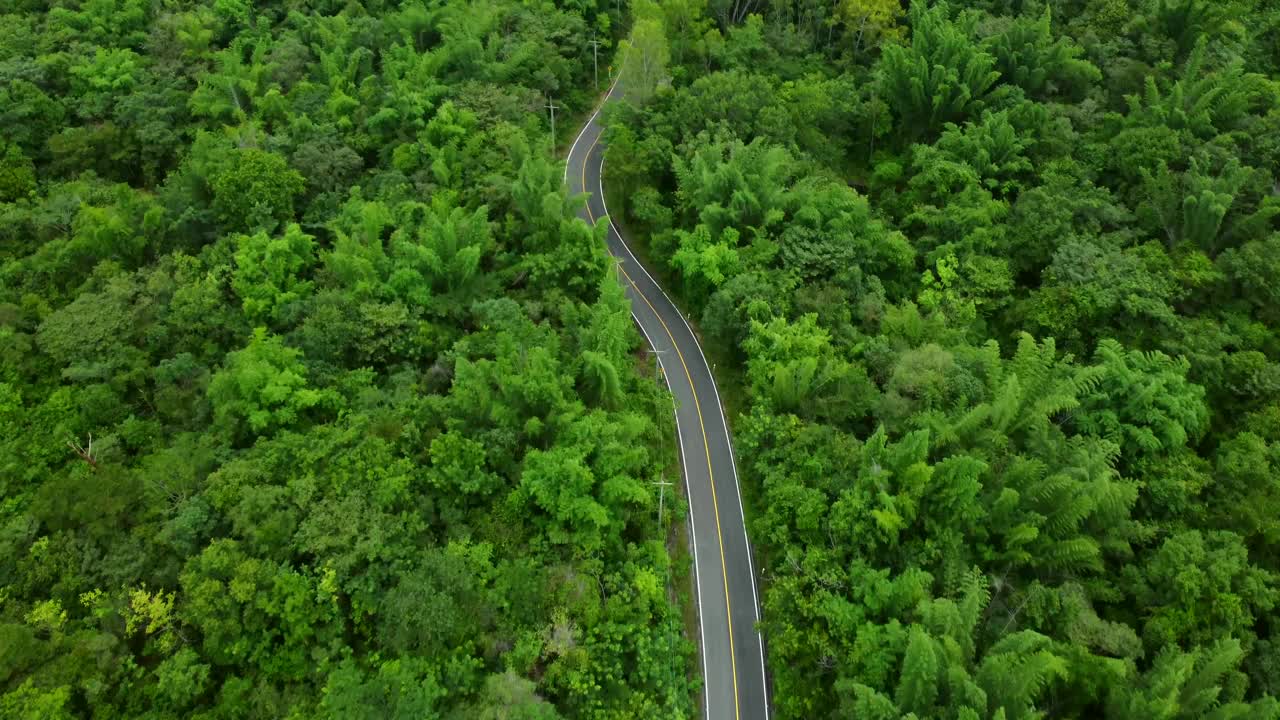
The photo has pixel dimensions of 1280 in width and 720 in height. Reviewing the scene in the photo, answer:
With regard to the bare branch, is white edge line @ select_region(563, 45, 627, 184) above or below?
above

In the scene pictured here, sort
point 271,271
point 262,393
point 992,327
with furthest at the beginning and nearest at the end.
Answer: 1. point 992,327
2. point 271,271
3. point 262,393

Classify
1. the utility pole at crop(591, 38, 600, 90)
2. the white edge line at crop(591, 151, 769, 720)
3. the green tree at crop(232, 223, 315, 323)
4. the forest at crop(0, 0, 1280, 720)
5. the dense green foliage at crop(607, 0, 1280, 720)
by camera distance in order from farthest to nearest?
1. the utility pole at crop(591, 38, 600, 90)
2. the green tree at crop(232, 223, 315, 323)
3. the white edge line at crop(591, 151, 769, 720)
4. the forest at crop(0, 0, 1280, 720)
5. the dense green foliage at crop(607, 0, 1280, 720)

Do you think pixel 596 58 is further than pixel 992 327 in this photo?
Yes

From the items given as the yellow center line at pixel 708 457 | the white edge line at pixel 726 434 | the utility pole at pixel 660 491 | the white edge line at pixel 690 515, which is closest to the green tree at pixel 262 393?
the utility pole at pixel 660 491

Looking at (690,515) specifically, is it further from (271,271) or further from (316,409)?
(271,271)

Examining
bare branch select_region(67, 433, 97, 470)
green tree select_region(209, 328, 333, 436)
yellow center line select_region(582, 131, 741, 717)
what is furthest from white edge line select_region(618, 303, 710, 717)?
bare branch select_region(67, 433, 97, 470)

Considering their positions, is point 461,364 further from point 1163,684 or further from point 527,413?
point 1163,684

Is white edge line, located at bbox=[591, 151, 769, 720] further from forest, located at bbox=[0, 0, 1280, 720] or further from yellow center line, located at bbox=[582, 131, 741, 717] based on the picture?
yellow center line, located at bbox=[582, 131, 741, 717]

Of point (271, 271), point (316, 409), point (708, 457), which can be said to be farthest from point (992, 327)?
point (271, 271)

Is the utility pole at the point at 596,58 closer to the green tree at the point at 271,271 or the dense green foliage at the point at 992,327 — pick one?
the dense green foliage at the point at 992,327
